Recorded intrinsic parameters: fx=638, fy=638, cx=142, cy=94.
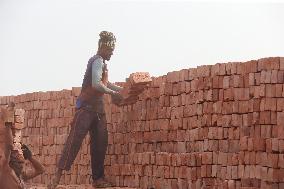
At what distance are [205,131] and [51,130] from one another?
460 centimetres

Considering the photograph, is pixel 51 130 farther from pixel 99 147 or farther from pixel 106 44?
pixel 106 44

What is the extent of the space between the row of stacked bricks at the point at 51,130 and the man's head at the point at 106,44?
2498 mm

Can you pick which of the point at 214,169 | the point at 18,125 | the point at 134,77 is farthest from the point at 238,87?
the point at 18,125

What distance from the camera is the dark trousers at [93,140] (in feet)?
31.4

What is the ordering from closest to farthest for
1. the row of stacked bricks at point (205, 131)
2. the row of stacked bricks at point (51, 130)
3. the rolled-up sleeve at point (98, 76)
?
the row of stacked bricks at point (205, 131), the rolled-up sleeve at point (98, 76), the row of stacked bricks at point (51, 130)

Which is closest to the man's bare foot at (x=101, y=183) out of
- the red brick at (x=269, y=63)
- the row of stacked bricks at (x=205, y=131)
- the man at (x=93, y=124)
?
the man at (x=93, y=124)

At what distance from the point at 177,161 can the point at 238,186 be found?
128cm

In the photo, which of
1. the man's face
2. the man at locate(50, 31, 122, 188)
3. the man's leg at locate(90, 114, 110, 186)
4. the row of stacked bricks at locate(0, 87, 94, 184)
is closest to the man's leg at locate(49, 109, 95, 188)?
the man at locate(50, 31, 122, 188)

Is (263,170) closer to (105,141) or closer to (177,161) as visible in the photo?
(177,161)

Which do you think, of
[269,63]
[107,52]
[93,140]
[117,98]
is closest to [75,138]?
[93,140]

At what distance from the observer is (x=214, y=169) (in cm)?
861

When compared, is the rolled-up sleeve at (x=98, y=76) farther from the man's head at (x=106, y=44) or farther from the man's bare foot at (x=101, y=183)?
the man's bare foot at (x=101, y=183)

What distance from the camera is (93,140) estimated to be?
31.7ft

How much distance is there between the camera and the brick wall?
7957mm
